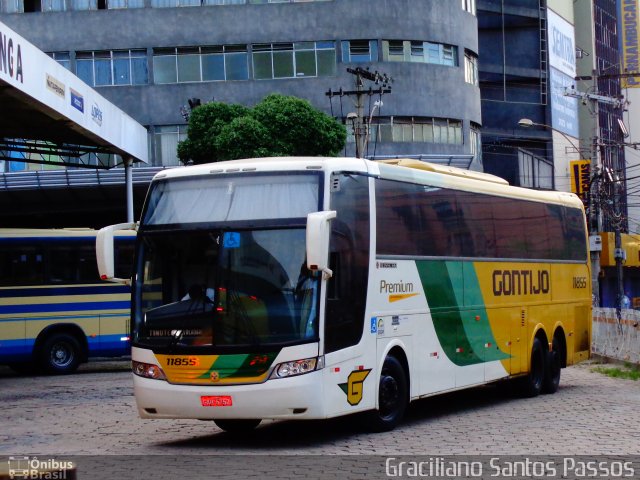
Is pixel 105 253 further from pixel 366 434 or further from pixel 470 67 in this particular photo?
pixel 470 67

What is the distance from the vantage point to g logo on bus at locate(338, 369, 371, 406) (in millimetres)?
13586

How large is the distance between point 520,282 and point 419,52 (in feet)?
128

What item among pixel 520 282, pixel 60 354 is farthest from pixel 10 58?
pixel 520 282

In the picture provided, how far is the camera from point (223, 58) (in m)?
56.0

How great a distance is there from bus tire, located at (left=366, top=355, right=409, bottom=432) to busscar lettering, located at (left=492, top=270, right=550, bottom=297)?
3.76 m

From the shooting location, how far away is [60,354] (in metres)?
26.8

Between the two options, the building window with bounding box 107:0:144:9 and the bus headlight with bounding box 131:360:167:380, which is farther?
the building window with bounding box 107:0:144:9

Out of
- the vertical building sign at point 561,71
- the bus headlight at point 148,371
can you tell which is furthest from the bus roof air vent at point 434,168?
the vertical building sign at point 561,71

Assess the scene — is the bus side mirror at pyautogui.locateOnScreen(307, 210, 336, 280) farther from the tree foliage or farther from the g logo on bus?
the tree foliage

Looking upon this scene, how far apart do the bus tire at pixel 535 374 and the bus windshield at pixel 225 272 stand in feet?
24.7

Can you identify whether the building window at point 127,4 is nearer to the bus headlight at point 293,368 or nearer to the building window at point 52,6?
the building window at point 52,6

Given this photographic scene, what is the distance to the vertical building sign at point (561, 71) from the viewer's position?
246 ft

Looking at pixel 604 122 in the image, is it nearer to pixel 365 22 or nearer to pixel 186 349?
pixel 365 22

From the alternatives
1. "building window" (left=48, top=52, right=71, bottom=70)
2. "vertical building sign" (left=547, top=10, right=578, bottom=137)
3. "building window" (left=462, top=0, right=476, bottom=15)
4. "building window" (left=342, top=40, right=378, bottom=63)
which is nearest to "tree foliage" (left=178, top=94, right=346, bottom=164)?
"building window" (left=342, top=40, right=378, bottom=63)
